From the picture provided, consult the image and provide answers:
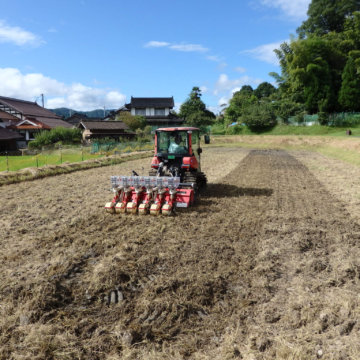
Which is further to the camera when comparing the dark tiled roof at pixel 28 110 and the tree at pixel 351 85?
the dark tiled roof at pixel 28 110

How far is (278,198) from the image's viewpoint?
902 centimetres

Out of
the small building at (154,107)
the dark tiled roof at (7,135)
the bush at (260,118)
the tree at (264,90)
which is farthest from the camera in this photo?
the tree at (264,90)

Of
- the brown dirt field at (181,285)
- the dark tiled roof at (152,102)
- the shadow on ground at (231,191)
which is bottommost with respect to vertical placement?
the brown dirt field at (181,285)

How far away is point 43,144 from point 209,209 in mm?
Result: 25989

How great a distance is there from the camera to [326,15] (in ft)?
152

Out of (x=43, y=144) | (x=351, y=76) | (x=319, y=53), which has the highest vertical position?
(x=319, y=53)

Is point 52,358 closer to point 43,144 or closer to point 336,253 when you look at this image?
point 336,253

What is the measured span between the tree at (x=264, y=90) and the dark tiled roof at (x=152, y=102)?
3155cm

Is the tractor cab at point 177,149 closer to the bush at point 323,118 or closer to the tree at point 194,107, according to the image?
the bush at point 323,118

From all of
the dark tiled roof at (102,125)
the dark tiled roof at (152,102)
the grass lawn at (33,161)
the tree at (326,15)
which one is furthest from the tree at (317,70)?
the grass lawn at (33,161)

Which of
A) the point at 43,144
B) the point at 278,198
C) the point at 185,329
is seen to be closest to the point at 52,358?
the point at 185,329

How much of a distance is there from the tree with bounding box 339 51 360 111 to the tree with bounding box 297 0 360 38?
10.6 meters

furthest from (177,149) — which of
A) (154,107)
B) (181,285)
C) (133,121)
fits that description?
(154,107)

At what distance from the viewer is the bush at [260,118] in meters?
42.8
